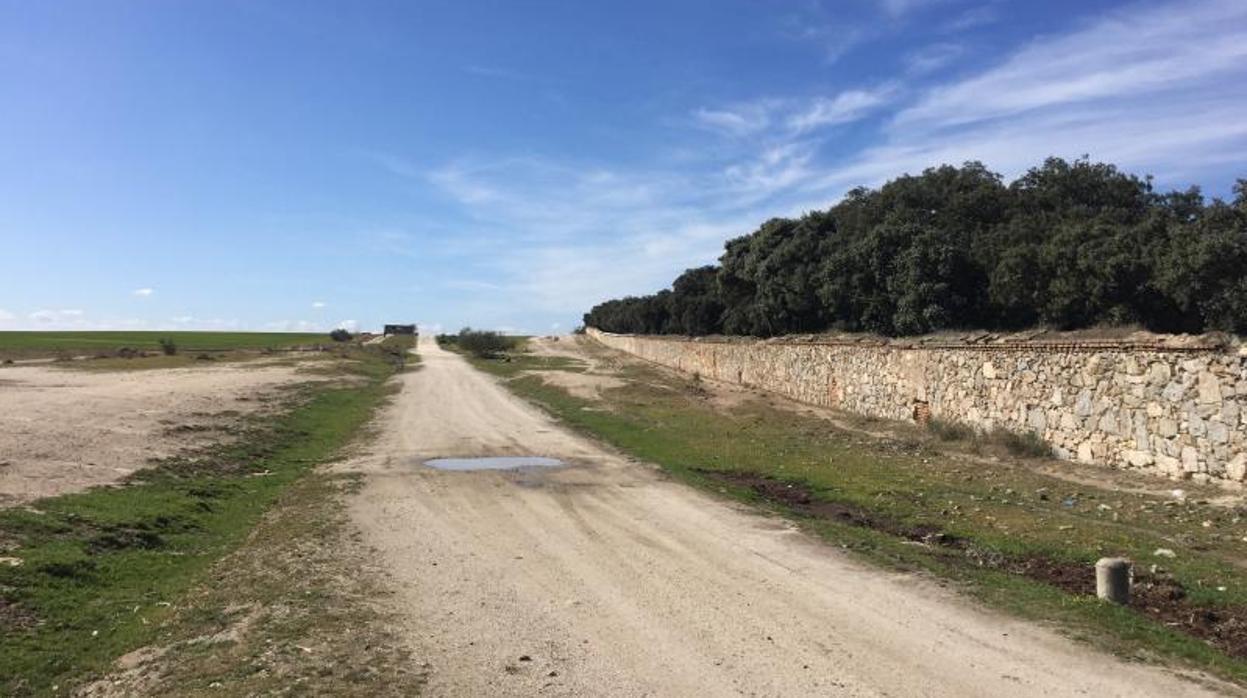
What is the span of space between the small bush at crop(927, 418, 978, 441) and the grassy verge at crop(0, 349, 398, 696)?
15.6 metres

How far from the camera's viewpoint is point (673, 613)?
7867mm

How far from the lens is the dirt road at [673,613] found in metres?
6.22

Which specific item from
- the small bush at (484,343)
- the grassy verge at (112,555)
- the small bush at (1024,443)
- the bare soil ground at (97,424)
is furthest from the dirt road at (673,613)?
the small bush at (484,343)

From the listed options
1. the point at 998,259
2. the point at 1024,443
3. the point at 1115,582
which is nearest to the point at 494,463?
the point at 1024,443

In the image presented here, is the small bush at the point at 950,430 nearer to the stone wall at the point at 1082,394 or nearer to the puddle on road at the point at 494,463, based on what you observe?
the stone wall at the point at 1082,394

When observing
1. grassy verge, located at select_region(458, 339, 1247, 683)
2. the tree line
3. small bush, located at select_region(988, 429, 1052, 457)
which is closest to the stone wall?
small bush, located at select_region(988, 429, 1052, 457)

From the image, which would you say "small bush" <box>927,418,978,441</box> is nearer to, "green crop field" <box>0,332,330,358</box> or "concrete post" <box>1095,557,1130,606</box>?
"concrete post" <box>1095,557,1130,606</box>

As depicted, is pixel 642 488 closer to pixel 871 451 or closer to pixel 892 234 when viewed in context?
pixel 871 451

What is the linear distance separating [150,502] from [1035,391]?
58.0ft

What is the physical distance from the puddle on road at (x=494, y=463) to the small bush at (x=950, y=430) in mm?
10054

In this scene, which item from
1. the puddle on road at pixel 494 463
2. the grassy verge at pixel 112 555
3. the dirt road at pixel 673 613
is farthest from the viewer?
the puddle on road at pixel 494 463

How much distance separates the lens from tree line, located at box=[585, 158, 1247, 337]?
2159 cm

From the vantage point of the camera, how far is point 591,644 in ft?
23.0

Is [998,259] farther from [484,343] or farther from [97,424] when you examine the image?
[484,343]
